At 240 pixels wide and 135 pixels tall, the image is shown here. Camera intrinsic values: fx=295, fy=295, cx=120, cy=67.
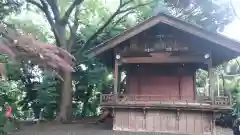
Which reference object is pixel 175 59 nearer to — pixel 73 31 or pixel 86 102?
pixel 73 31

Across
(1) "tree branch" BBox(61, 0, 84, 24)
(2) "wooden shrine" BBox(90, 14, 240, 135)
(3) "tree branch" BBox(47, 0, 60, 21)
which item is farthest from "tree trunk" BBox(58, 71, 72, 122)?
(2) "wooden shrine" BBox(90, 14, 240, 135)

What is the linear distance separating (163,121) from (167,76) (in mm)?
2641

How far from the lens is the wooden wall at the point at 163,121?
1250 centimetres

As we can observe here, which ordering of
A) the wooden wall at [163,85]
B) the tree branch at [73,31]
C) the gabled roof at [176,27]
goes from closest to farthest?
the gabled roof at [176,27]
the wooden wall at [163,85]
the tree branch at [73,31]

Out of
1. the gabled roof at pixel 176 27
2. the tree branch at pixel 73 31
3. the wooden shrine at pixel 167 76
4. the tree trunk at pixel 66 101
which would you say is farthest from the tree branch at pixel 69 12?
the gabled roof at pixel 176 27

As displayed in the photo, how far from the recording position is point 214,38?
12414 millimetres

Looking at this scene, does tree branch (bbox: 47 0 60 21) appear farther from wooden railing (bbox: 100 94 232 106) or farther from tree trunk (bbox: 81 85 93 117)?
wooden railing (bbox: 100 94 232 106)

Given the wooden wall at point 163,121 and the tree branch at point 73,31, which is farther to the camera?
the tree branch at point 73,31

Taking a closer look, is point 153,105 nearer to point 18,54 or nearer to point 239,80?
point 18,54

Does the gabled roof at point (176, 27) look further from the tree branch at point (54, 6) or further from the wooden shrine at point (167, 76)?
the tree branch at point (54, 6)

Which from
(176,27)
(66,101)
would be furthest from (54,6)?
(176,27)

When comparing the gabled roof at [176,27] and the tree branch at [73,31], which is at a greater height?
the tree branch at [73,31]

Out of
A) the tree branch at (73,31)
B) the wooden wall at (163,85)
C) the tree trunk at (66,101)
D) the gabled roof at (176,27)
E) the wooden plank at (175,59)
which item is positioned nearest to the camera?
the gabled roof at (176,27)

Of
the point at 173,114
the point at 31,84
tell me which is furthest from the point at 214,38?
the point at 31,84
